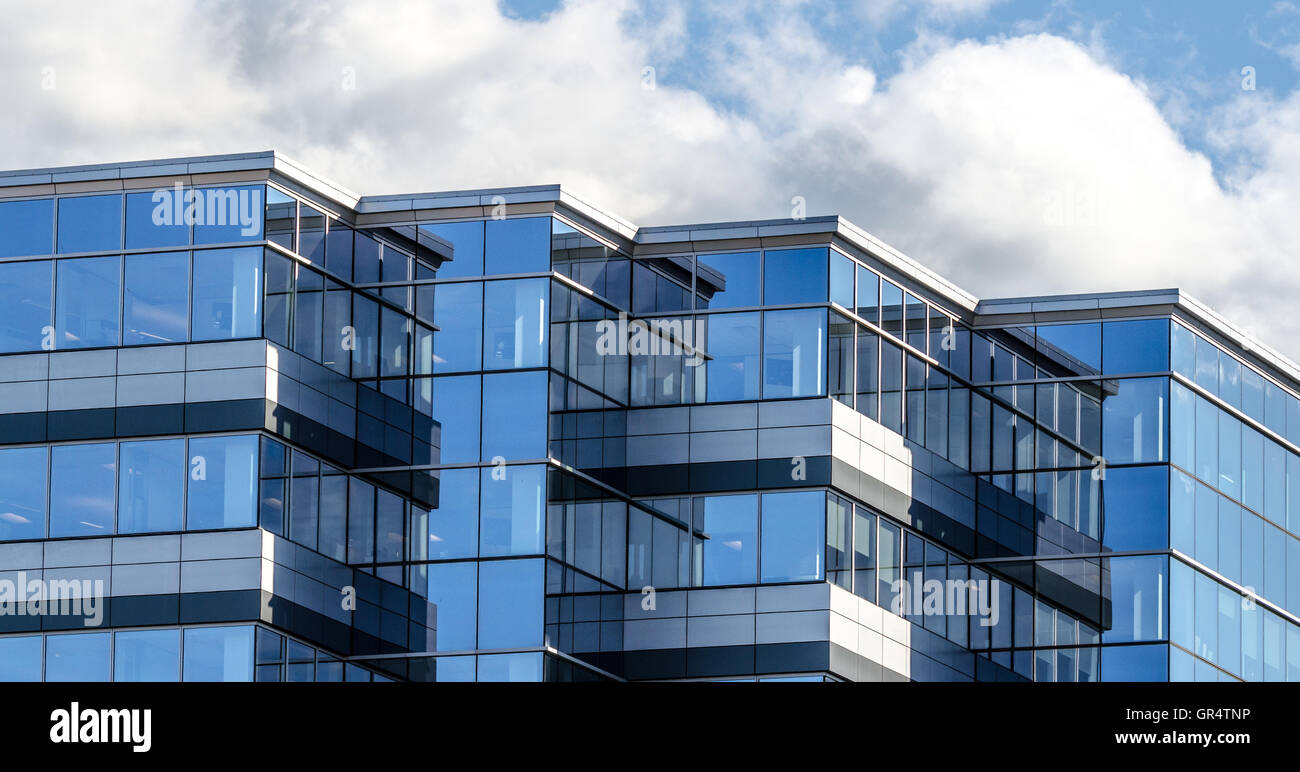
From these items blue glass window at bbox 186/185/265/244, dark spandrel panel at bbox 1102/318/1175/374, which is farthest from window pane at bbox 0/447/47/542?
dark spandrel panel at bbox 1102/318/1175/374

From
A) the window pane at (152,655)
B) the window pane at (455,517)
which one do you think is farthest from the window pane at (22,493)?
the window pane at (455,517)

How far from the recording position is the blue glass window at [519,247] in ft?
155

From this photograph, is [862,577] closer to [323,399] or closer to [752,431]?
[752,431]

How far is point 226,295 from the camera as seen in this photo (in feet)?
150

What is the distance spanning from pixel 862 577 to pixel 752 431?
3.67 m

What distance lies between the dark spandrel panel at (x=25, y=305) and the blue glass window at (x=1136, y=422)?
22.8 meters

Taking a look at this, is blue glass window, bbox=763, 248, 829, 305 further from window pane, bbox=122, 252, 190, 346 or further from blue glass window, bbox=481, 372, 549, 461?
window pane, bbox=122, 252, 190, 346

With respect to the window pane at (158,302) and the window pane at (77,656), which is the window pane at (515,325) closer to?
the window pane at (158,302)

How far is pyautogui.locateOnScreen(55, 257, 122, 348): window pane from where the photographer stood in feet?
151

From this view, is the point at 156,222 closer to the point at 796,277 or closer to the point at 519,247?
the point at 519,247

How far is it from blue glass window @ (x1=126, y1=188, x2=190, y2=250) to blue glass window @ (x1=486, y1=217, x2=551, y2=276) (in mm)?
5897

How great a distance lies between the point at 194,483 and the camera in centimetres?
4494
